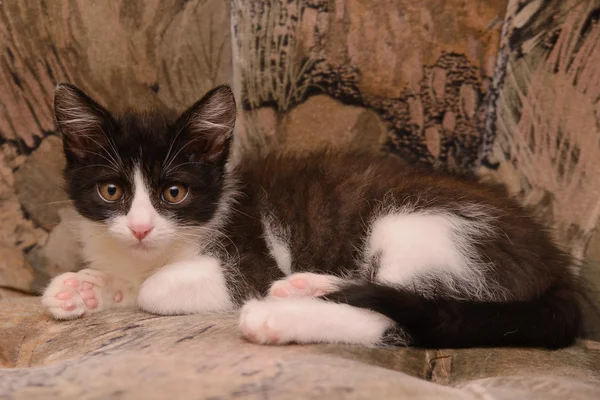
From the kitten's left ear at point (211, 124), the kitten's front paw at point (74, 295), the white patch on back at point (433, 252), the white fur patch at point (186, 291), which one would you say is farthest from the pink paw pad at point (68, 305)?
the white patch on back at point (433, 252)

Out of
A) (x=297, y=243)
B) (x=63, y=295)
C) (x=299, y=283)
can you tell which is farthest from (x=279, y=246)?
(x=63, y=295)

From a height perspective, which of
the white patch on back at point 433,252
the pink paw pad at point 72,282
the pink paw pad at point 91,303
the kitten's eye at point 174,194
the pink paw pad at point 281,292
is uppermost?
the kitten's eye at point 174,194

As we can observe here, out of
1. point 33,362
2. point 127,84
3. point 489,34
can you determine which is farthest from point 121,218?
point 489,34

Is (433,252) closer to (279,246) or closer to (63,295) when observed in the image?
(279,246)

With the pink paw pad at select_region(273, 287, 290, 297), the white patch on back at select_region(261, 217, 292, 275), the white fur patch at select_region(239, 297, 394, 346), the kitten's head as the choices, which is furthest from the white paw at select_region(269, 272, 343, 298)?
the kitten's head

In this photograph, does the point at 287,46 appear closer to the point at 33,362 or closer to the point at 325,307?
the point at 325,307

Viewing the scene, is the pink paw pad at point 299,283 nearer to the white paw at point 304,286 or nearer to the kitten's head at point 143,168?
the white paw at point 304,286
